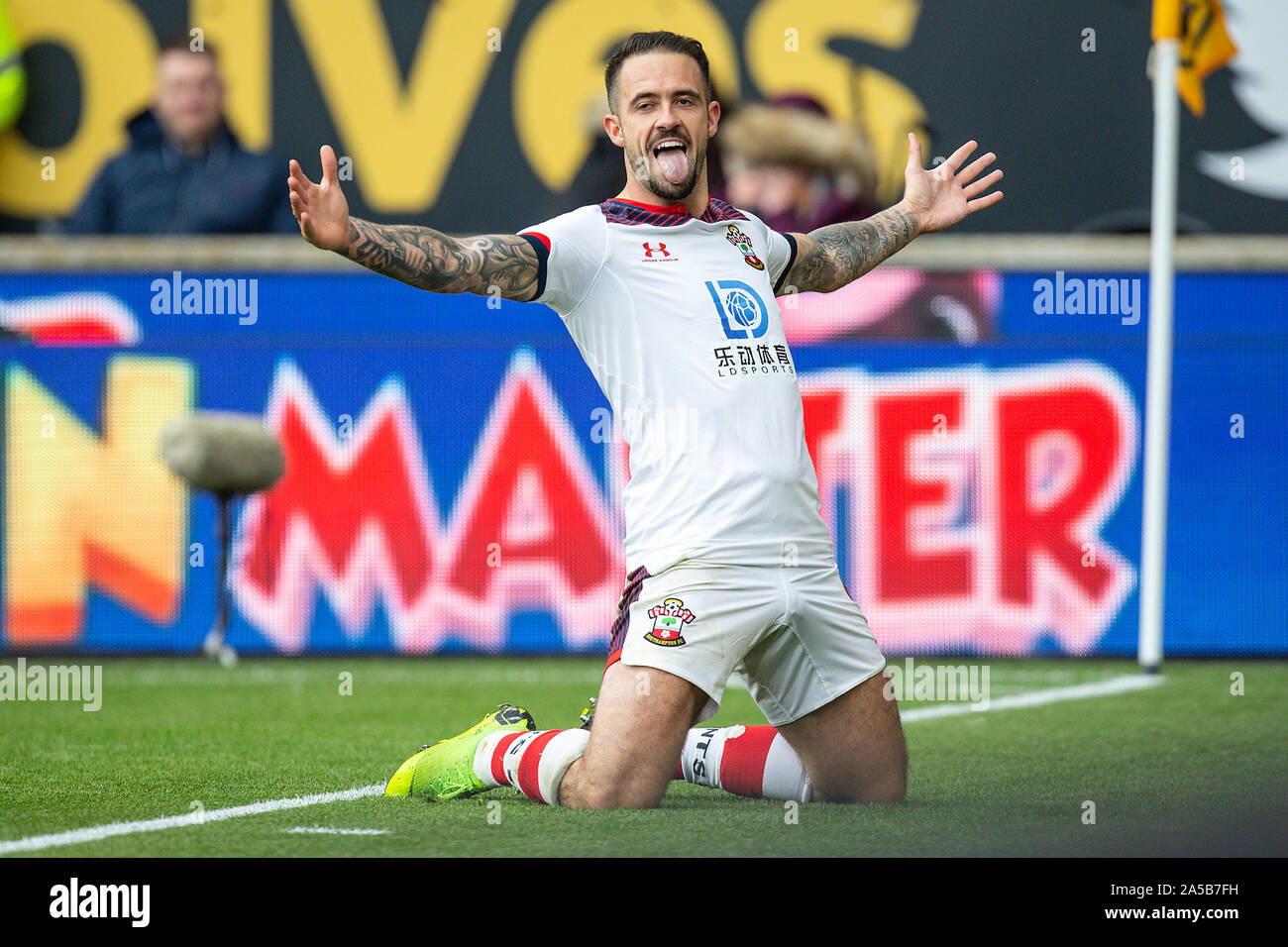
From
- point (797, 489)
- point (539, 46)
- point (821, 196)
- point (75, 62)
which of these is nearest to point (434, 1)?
point (539, 46)

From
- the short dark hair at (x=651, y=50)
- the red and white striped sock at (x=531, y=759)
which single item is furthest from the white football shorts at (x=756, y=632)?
the short dark hair at (x=651, y=50)

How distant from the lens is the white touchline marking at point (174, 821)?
4.14 m

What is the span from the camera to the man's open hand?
5.29 m

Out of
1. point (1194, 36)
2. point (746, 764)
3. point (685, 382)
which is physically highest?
point (1194, 36)

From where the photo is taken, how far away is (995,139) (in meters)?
12.0

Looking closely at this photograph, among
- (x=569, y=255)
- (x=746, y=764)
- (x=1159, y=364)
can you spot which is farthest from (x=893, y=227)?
(x=1159, y=364)

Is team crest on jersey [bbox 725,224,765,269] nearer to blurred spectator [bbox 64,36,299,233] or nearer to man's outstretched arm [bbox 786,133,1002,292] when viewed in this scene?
man's outstretched arm [bbox 786,133,1002,292]

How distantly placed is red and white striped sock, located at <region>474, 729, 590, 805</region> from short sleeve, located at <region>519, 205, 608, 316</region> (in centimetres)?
118

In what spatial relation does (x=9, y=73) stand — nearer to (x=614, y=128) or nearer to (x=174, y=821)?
(x=614, y=128)

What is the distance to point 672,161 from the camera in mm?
4629

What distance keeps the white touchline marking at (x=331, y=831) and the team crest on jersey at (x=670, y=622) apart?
84cm

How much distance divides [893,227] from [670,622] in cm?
157

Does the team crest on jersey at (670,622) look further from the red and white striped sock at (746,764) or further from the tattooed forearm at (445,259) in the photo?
the tattooed forearm at (445,259)

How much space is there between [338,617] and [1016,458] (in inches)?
146
